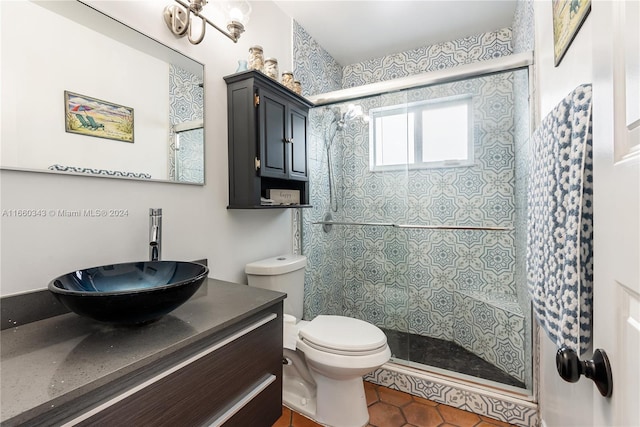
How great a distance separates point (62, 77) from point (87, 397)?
38.2 inches

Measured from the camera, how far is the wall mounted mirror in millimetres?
867

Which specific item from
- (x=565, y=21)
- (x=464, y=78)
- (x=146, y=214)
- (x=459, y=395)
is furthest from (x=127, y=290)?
(x=464, y=78)

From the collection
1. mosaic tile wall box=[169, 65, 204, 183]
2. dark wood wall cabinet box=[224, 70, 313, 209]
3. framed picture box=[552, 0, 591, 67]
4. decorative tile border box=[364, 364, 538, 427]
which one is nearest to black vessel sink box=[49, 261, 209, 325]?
mosaic tile wall box=[169, 65, 204, 183]

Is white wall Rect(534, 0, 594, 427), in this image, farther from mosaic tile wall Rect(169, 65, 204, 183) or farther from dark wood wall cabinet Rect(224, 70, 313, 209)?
mosaic tile wall Rect(169, 65, 204, 183)

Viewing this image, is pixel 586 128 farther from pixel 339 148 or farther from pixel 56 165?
pixel 339 148

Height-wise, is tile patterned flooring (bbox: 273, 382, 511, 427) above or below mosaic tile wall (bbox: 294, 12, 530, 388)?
below

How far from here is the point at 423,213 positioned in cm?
234

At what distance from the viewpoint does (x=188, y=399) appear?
0.75m

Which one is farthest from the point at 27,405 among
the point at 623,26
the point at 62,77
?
the point at 623,26

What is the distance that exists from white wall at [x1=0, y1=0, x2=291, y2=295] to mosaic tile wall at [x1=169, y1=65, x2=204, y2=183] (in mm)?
50

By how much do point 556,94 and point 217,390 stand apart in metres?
1.54

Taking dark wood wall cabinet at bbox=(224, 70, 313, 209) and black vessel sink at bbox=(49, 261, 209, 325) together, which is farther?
dark wood wall cabinet at bbox=(224, 70, 313, 209)

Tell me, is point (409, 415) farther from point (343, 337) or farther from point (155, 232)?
point (155, 232)

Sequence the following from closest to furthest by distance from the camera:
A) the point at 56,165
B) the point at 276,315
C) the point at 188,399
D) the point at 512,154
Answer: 1. the point at 188,399
2. the point at 56,165
3. the point at 276,315
4. the point at 512,154
